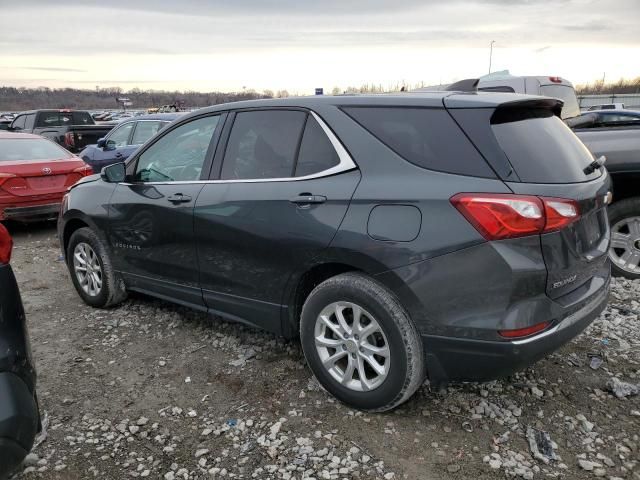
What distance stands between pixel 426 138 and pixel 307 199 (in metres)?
0.74

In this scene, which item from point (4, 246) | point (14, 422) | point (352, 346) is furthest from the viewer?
point (352, 346)

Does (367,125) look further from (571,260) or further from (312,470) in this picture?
(312,470)

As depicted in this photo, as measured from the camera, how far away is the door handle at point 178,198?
144 inches

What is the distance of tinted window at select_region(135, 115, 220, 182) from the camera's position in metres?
3.76

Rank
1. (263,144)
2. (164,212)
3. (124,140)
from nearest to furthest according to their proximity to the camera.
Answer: (263,144)
(164,212)
(124,140)

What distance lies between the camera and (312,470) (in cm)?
260

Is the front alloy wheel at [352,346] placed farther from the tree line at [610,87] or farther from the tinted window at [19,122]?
the tree line at [610,87]

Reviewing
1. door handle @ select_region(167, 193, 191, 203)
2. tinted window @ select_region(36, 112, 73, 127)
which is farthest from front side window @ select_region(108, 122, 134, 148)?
door handle @ select_region(167, 193, 191, 203)

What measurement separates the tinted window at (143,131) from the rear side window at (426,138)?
7.80 meters

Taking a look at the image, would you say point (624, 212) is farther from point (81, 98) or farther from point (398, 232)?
point (81, 98)

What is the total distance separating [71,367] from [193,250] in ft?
3.94

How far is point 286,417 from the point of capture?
3.03 metres

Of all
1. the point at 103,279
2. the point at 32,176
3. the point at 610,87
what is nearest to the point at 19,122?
the point at 32,176

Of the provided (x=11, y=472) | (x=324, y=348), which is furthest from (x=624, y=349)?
(x=11, y=472)
